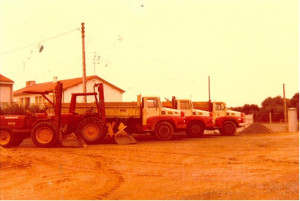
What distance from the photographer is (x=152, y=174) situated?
10.0m

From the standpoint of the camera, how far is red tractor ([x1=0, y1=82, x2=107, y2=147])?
1653 centimetres

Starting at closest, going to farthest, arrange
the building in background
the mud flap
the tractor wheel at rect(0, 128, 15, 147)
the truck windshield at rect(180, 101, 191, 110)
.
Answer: the mud flap < the tractor wheel at rect(0, 128, 15, 147) < the truck windshield at rect(180, 101, 191, 110) < the building in background

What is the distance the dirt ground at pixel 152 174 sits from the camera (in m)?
7.96

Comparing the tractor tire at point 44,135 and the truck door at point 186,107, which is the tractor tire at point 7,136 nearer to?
the tractor tire at point 44,135

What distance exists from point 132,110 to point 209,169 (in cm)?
973

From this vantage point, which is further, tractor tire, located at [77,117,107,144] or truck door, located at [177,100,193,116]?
truck door, located at [177,100,193,116]

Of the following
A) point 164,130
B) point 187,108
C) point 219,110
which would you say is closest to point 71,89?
point 187,108

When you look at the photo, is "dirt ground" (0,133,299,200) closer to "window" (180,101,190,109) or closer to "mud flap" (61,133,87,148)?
"mud flap" (61,133,87,148)

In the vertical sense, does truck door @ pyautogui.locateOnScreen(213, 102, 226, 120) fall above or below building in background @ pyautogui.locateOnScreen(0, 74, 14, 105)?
below

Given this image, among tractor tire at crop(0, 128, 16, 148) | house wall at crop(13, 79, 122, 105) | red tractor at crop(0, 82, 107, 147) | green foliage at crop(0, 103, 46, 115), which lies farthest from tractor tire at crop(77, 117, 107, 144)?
house wall at crop(13, 79, 122, 105)

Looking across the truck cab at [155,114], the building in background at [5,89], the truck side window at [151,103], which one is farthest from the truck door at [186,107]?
the building in background at [5,89]

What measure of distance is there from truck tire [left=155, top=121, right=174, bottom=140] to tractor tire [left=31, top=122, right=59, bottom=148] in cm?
578

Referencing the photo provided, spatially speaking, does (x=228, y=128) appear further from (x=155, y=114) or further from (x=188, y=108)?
(x=155, y=114)

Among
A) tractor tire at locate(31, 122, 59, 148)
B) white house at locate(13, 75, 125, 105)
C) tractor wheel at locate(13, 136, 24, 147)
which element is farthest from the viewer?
white house at locate(13, 75, 125, 105)
